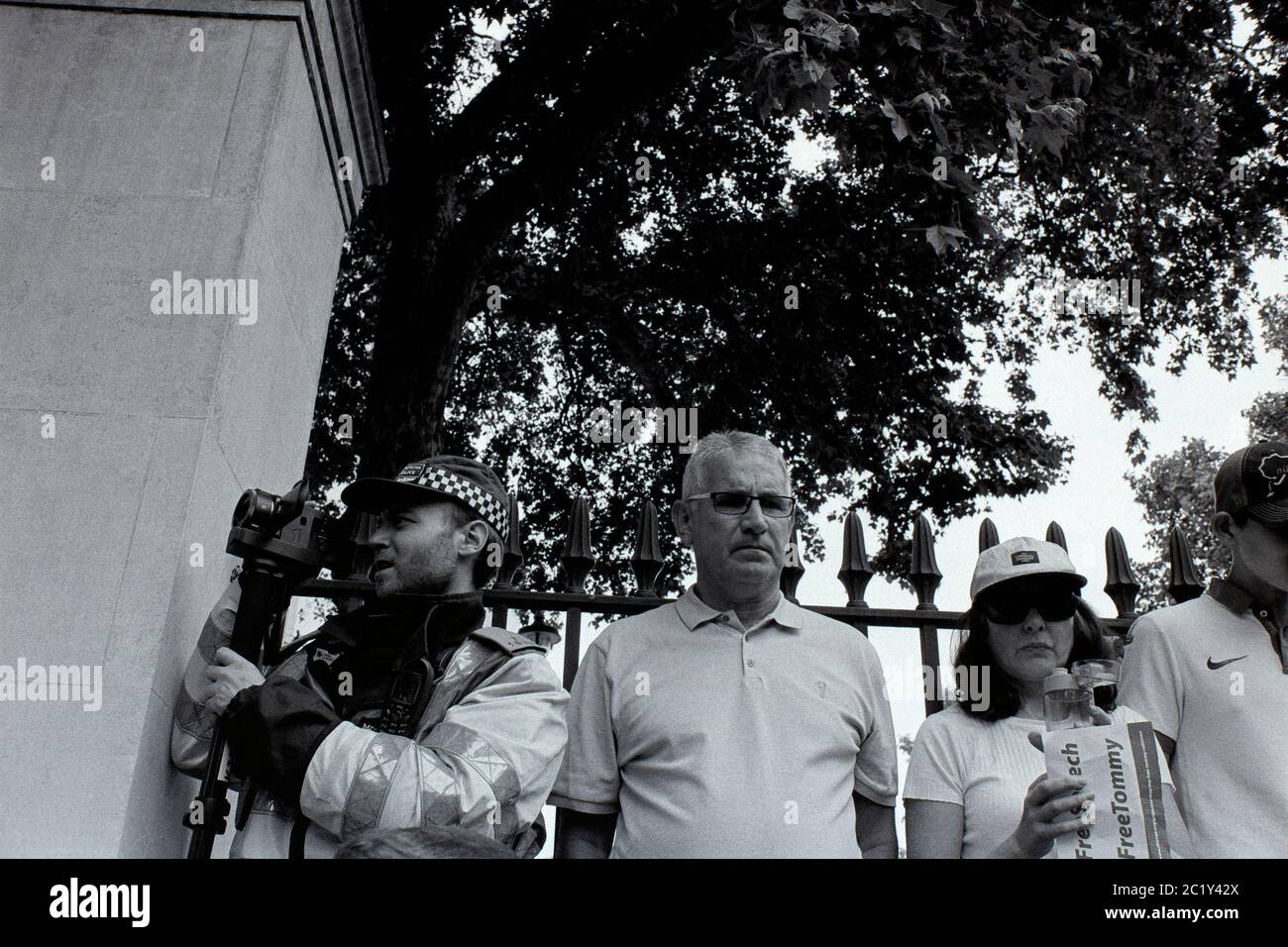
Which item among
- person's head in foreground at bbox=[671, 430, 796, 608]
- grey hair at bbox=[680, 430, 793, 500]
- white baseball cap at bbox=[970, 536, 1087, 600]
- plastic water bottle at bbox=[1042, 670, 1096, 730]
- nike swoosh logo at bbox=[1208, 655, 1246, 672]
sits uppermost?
grey hair at bbox=[680, 430, 793, 500]

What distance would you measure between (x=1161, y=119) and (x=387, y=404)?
7.05m

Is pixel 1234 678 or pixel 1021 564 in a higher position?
pixel 1021 564

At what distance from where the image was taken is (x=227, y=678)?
2.60 meters

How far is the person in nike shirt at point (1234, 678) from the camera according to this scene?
8.97 ft

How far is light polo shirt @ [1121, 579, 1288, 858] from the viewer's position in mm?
2723

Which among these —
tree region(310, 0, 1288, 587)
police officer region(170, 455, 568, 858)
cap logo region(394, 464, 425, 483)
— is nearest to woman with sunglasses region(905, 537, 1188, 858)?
police officer region(170, 455, 568, 858)

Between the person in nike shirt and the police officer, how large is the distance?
5.02 ft

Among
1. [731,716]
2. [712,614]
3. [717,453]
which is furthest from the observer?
[717,453]

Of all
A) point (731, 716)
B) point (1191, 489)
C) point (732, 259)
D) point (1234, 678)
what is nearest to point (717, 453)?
point (731, 716)

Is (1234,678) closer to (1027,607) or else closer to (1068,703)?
(1027,607)

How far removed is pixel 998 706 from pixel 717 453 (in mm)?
1053

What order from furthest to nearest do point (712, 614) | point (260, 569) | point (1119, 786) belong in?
point (712, 614)
point (260, 569)
point (1119, 786)

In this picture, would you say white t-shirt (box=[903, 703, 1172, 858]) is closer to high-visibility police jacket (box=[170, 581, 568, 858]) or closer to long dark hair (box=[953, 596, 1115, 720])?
long dark hair (box=[953, 596, 1115, 720])

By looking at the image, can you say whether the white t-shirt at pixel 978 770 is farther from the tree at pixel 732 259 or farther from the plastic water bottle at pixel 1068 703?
the tree at pixel 732 259
